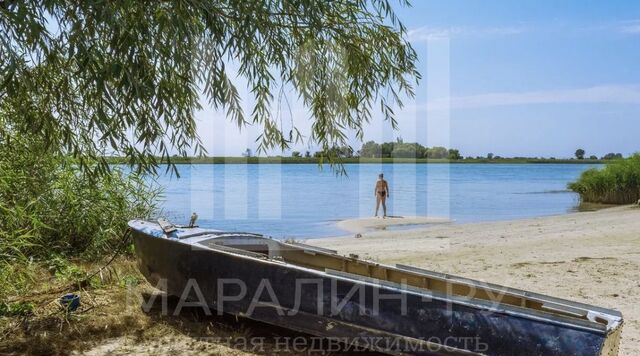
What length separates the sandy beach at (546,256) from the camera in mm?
6566

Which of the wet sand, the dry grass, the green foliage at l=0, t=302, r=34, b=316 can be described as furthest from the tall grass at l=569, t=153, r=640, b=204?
the green foliage at l=0, t=302, r=34, b=316

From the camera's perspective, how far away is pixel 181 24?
12.1 feet

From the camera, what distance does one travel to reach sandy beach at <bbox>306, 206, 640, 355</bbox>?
657cm

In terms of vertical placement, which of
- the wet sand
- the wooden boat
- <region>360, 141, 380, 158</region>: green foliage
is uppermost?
<region>360, 141, 380, 158</region>: green foliage

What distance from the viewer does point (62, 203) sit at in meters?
7.54

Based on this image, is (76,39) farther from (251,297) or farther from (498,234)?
(498,234)

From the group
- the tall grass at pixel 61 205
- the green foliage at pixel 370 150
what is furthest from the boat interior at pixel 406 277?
the tall grass at pixel 61 205

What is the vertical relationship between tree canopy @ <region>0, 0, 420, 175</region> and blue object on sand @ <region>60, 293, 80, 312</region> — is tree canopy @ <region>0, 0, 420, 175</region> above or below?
above

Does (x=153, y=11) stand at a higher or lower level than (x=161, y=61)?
higher

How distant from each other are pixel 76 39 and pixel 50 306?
2957 millimetres

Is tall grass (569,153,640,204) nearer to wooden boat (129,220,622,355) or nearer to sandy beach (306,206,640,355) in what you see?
sandy beach (306,206,640,355)

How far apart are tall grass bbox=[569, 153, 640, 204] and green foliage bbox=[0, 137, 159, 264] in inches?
782

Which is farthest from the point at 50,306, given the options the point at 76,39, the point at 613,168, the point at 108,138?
the point at 613,168

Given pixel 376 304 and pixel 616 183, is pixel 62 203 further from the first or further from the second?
pixel 616 183
